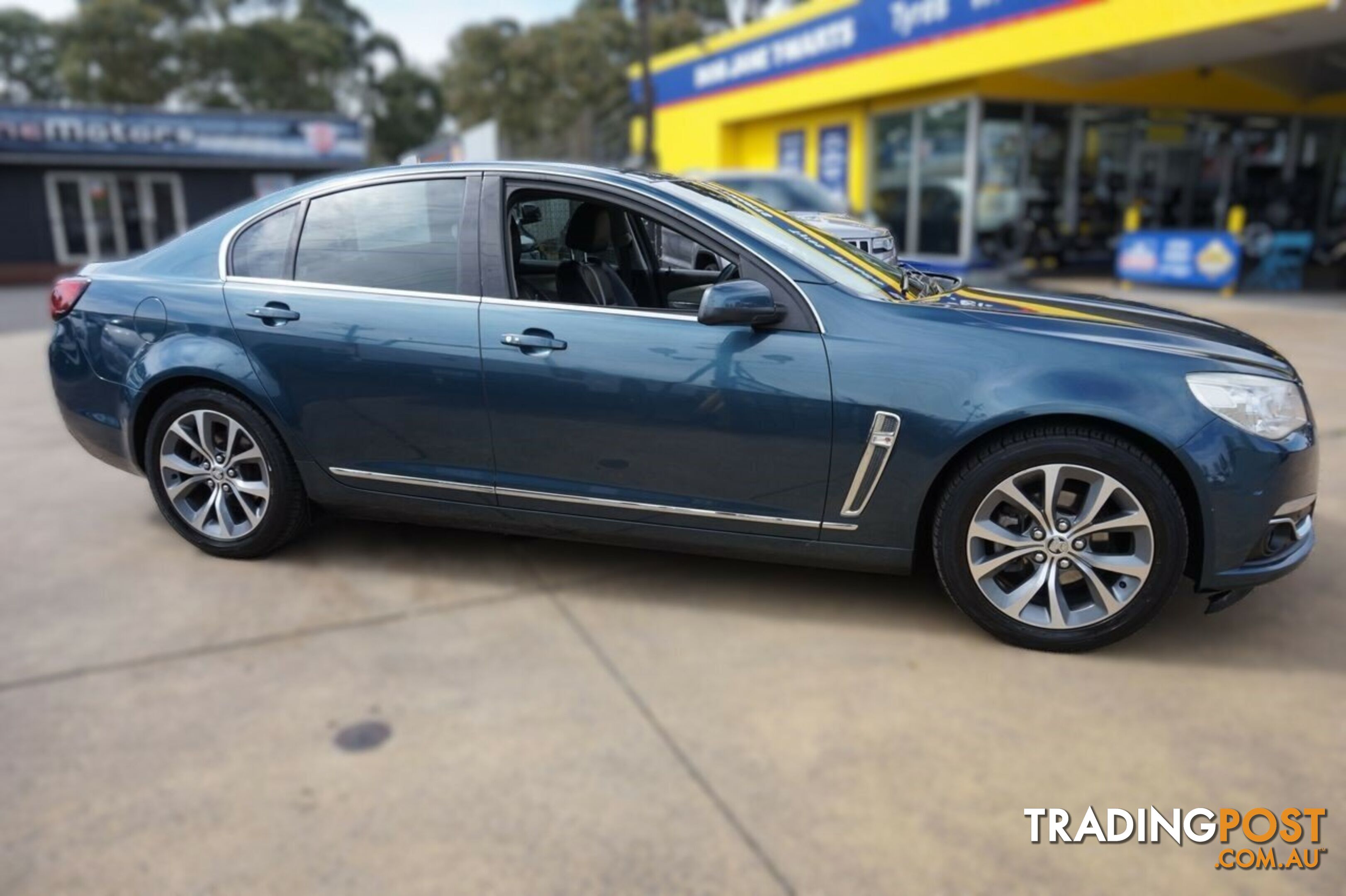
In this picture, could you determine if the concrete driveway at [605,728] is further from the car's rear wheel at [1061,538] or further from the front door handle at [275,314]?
the front door handle at [275,314]

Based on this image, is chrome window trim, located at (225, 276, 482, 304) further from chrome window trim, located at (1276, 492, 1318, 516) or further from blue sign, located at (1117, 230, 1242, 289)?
Result: blue sign, located at (1117, 230, 1242, 289)

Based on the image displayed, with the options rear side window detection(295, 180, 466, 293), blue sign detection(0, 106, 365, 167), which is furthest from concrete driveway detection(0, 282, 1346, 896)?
blue sign detection(0, 106, 365, 167)

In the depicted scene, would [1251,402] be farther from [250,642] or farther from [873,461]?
[250,642]

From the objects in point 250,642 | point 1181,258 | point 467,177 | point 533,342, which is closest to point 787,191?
point 1181,258

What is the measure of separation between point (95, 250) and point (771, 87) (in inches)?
703

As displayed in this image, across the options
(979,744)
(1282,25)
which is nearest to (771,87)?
(1282,25)

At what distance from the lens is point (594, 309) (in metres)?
3.43

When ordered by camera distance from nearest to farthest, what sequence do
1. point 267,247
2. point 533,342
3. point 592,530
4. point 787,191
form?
point 533,342
point 592,530
point 267,247
point 787,191

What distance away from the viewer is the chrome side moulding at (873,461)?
3.13 metres

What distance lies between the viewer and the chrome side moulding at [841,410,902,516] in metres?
3.13

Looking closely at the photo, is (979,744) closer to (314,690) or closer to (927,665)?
(927,665)

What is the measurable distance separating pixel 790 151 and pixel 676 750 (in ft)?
66.6

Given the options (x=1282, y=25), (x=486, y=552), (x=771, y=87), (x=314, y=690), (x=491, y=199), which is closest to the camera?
(x=314, y=690)

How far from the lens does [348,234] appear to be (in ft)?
12.4
